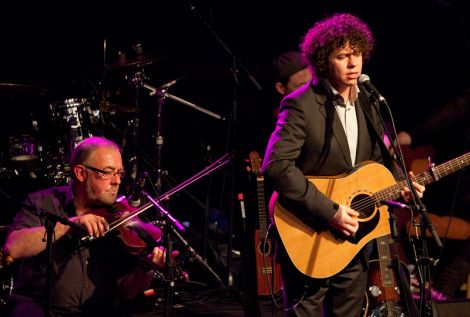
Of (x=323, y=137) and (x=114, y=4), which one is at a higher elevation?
(x=114, y=4)

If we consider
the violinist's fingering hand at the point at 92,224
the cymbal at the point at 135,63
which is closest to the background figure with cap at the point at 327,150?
the violinist's fingering hand at the point at 92,224

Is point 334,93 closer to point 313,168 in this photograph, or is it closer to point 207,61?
point 313,168

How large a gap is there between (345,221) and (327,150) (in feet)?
1.35

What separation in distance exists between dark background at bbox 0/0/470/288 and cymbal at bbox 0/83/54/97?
1012 mm

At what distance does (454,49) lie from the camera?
666 cm

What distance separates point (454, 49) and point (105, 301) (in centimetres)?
485

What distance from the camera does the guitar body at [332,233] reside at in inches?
130

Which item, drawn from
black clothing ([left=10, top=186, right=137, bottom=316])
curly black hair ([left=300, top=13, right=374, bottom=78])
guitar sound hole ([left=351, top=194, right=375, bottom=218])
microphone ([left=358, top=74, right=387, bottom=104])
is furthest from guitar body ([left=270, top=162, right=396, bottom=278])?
black clothing ([left=10, top=186, right=137, bottom=316])

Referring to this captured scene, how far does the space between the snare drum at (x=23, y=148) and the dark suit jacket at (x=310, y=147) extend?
2.81m

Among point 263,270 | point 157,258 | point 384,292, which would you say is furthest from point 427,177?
point 263,270

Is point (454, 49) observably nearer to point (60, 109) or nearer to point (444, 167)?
point (444, 167)

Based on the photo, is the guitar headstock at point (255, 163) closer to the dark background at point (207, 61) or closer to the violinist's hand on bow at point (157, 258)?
the dark background at point (207, 61)

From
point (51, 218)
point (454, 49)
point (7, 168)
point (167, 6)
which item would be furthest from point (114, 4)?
point (51, 218)

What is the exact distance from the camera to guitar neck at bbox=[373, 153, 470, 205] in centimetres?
350
